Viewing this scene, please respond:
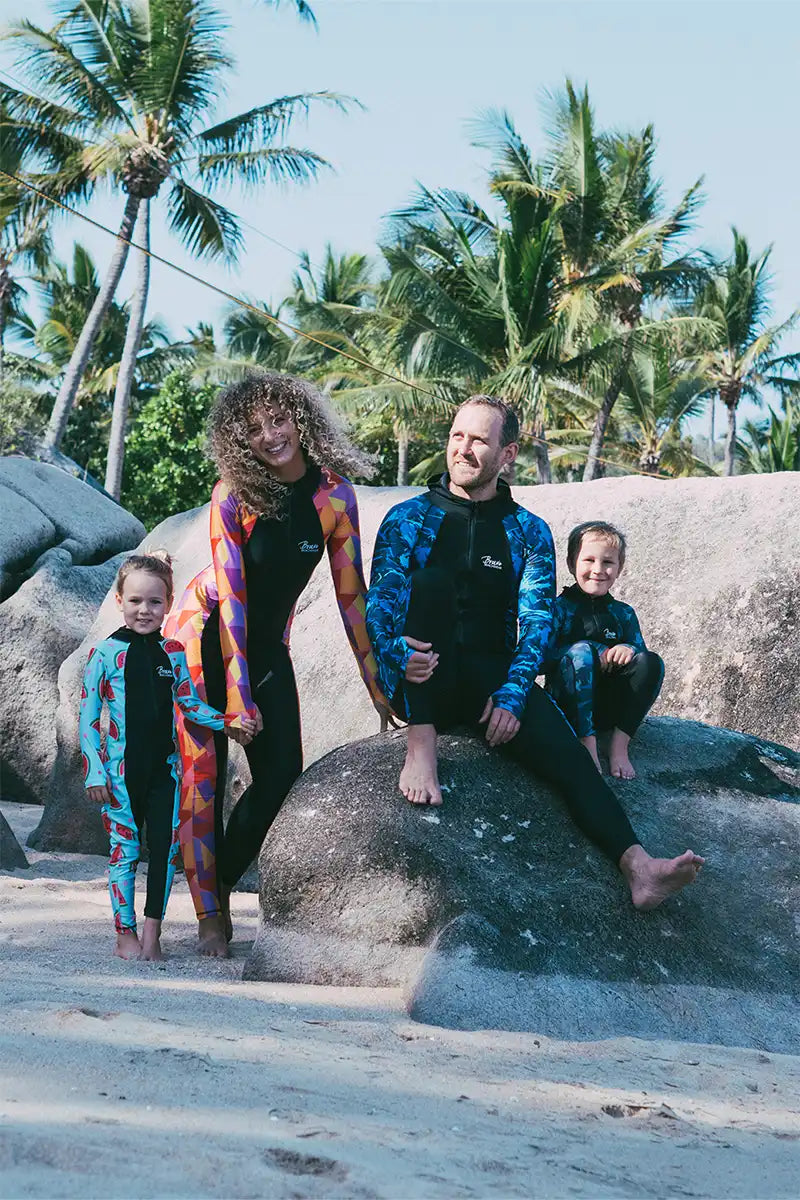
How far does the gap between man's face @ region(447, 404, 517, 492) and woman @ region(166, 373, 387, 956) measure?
47 cm

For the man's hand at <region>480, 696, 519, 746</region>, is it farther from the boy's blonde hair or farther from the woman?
the boy's blonde hair

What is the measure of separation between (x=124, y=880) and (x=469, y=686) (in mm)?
1368

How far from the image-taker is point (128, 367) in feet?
77.5

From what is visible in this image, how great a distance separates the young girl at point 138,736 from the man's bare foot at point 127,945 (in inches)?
2.1

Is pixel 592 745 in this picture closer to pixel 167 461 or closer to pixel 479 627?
pixel 479 627

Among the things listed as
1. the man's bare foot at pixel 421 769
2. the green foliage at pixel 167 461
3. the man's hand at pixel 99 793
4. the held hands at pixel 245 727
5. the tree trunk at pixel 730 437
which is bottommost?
the man's hand at pixel 99 793

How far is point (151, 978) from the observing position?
384 centimetres

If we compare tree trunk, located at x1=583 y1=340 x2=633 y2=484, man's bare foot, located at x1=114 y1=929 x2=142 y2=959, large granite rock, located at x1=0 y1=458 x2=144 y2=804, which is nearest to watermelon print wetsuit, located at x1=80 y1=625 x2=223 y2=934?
man's bare foot, located at x1=114 y1=929 x2=142 y2=959

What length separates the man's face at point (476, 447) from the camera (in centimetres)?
429

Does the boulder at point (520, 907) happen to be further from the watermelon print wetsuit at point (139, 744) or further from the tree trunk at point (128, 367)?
the tree trunk at point (128, 367)

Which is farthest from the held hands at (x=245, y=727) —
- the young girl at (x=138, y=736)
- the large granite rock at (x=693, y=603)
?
the large granite rock at (x=693, y=603)

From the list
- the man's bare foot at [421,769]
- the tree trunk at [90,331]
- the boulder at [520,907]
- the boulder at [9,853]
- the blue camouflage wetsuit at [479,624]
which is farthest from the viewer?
the tree trunk at [90,331]

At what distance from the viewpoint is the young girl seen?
4484mm

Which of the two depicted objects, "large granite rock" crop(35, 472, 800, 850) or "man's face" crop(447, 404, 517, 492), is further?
"large granite rock" crop(35, 472, 800, 850)
